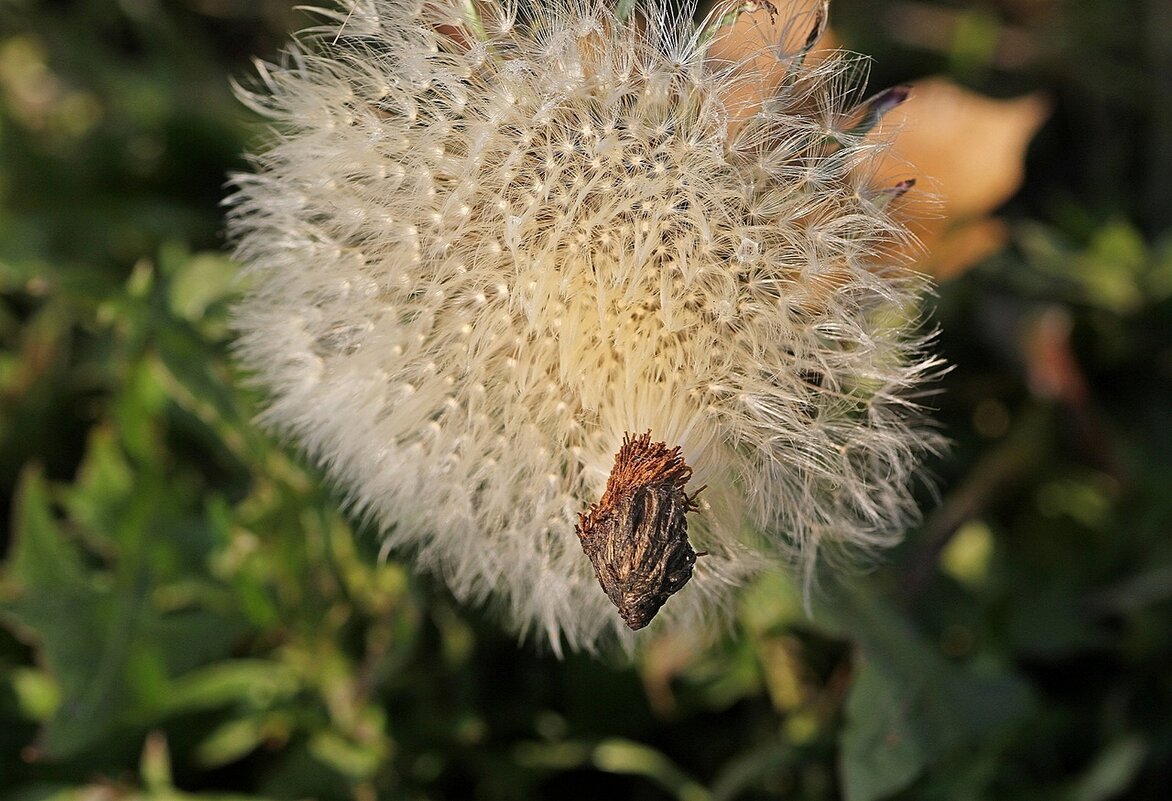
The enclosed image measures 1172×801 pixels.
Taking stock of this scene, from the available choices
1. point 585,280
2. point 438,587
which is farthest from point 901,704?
point 585,280

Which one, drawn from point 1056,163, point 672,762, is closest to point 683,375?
point 672,762

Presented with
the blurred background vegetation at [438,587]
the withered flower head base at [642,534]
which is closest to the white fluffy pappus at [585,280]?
the withered flower head base at [642,534]

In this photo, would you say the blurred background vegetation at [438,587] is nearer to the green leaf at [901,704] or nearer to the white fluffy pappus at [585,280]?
the green leaf at [901,704]

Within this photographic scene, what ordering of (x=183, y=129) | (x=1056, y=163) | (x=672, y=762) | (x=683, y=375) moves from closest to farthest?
(x=683, y=375)
(x=672, y=762)
(x=183, y=129)
(x=1056, y=163)

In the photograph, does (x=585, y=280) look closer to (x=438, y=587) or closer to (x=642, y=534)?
(x=642, y=534)

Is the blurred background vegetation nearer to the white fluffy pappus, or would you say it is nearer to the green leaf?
the green leaf

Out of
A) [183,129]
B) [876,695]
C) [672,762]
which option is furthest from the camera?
[183,129]

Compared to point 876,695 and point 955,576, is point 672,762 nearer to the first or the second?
point 876,695
